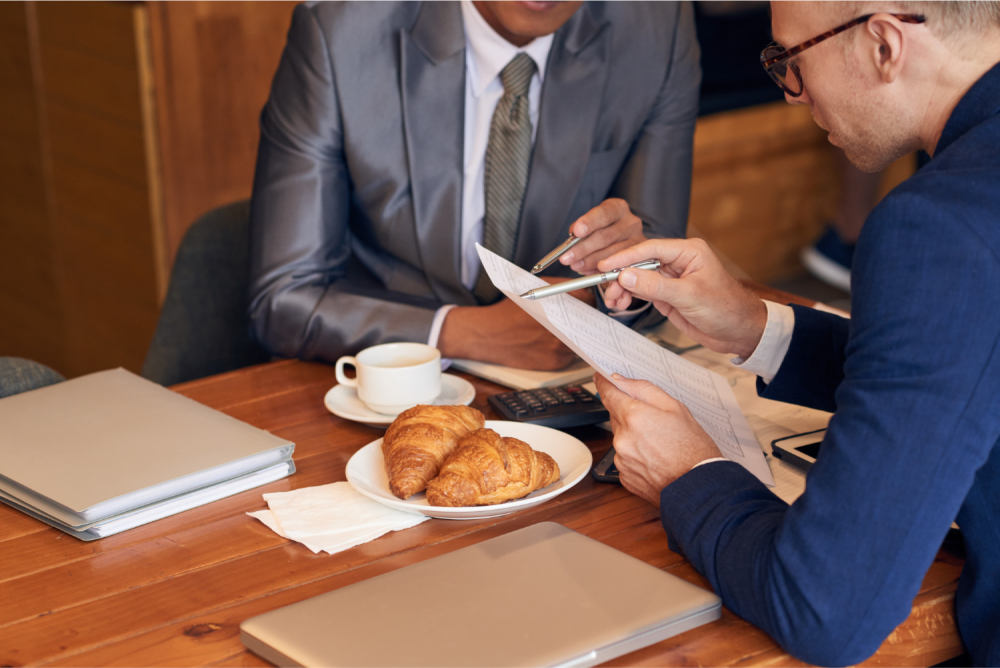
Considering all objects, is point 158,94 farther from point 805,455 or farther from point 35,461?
point 805,455

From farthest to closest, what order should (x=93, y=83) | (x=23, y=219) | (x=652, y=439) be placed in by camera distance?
(x=23, y=219) < (x=93, y=83) < (x=652, y=439)

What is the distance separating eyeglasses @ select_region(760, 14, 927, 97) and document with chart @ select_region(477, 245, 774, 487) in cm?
29

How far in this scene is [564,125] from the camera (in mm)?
1630

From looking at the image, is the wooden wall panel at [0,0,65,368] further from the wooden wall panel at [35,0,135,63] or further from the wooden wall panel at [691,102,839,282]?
the wooden wall panel at [691,102,839,282]

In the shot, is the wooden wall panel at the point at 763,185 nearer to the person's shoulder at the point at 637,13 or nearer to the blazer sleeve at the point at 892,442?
the person's shoulder at the point at 637,13

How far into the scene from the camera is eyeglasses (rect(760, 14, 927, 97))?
2.69 feet

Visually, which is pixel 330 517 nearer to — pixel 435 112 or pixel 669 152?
pixel 435 112

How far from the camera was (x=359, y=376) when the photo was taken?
3.81 ft

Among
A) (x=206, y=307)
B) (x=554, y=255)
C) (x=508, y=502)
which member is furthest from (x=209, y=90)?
(x=508, y=502)

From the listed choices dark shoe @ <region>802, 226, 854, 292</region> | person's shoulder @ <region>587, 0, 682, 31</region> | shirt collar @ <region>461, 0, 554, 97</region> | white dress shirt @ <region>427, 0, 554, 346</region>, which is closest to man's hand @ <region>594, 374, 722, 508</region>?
white dress shirt @ <region>427, 0, 554, 346</region>

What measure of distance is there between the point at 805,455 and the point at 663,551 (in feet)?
0.70

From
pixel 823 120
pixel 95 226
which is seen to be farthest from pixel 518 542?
pixel 95 226

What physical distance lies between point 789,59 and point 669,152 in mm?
813

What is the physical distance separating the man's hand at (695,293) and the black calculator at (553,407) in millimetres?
115
